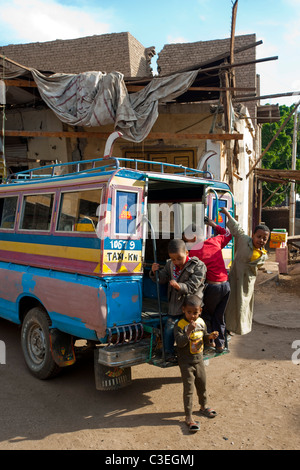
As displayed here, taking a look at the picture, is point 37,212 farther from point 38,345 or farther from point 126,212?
point 38,345

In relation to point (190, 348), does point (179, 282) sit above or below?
above

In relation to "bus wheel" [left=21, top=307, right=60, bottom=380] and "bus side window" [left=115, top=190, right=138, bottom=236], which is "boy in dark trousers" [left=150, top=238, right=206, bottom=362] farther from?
→ "bus wheel" [left=21, top=307, right=60, bottom=380]

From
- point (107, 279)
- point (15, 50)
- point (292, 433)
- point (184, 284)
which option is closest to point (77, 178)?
point (107, 279)

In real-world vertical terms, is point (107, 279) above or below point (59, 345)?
above

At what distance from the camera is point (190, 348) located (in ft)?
12.4

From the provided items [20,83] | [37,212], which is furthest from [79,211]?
[20,83]

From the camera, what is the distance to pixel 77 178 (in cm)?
428

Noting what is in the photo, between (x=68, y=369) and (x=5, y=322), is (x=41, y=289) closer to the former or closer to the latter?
(x=68, y=369)

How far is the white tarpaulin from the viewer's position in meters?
8.77

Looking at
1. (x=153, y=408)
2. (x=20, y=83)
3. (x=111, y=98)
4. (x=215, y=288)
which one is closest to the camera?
(x=153, y=408)

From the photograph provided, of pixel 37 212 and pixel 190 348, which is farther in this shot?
pixel 37 212

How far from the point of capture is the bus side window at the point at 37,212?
15.4 ft

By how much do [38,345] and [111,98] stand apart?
18.9 feet

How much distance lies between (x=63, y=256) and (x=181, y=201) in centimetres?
201
